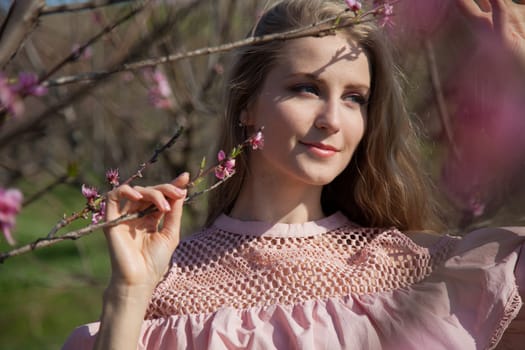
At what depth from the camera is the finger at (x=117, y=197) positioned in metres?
1.95

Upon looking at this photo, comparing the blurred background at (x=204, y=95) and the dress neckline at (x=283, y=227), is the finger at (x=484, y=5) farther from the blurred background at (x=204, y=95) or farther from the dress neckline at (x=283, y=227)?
the dress neckline at (x=283, y=227)

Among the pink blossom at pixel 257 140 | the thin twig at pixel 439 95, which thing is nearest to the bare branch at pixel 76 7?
the pink blossom at pixel 257 140

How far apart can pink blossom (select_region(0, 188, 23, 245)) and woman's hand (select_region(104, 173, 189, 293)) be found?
31.9 inches

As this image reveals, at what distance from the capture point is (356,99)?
2432 millimetres

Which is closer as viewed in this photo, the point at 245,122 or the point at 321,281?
the point at 321,281

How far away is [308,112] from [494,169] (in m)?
0.58

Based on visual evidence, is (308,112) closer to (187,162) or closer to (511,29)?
(511,29)

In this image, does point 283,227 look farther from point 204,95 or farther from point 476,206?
point 204,95

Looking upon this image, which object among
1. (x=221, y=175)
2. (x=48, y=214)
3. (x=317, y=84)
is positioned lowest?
(x=48, y=214)

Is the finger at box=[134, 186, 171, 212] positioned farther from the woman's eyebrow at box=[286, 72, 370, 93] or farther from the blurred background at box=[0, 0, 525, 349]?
the woman's eyebrow at box=[286, 72, 370, 93]

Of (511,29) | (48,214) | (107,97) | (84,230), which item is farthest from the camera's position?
(48,214)

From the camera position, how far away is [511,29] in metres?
2.14

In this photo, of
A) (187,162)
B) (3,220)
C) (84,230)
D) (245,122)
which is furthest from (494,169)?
(187,162)

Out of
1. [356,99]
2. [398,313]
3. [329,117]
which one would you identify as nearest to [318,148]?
[329,117]
